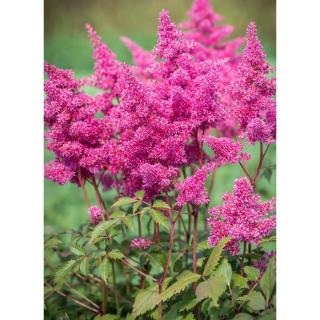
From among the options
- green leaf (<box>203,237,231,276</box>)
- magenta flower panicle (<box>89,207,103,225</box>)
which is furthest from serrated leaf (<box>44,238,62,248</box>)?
green leaf (<box>203,237,231,276</box>)

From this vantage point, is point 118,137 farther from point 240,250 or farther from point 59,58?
point 240,250

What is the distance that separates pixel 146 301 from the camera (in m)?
1.67

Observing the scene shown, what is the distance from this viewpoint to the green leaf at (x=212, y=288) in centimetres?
149

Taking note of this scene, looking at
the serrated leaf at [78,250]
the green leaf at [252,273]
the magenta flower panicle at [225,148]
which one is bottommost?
the green leaf at [252,273]

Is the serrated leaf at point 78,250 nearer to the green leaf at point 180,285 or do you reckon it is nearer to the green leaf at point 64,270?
the green leaf at point 64,270

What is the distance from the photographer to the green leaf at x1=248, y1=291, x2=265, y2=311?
1.58 m

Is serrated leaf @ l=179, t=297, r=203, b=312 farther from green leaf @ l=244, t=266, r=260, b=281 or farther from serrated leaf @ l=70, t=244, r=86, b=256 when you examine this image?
serrated leaf @ l=70, t=244, r=86, b=256

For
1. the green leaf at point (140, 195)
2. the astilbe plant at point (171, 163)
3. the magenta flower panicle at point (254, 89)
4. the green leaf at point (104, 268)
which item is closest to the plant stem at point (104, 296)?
the astilbe plant at point (171, 163)

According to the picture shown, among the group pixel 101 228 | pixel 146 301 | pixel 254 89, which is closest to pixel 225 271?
pixel 146 301

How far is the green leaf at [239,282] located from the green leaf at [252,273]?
16 mm

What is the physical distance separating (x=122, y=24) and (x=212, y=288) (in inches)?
36.7

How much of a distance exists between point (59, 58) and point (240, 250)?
81 centimetres

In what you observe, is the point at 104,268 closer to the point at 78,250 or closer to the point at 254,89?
the point at 78,250
